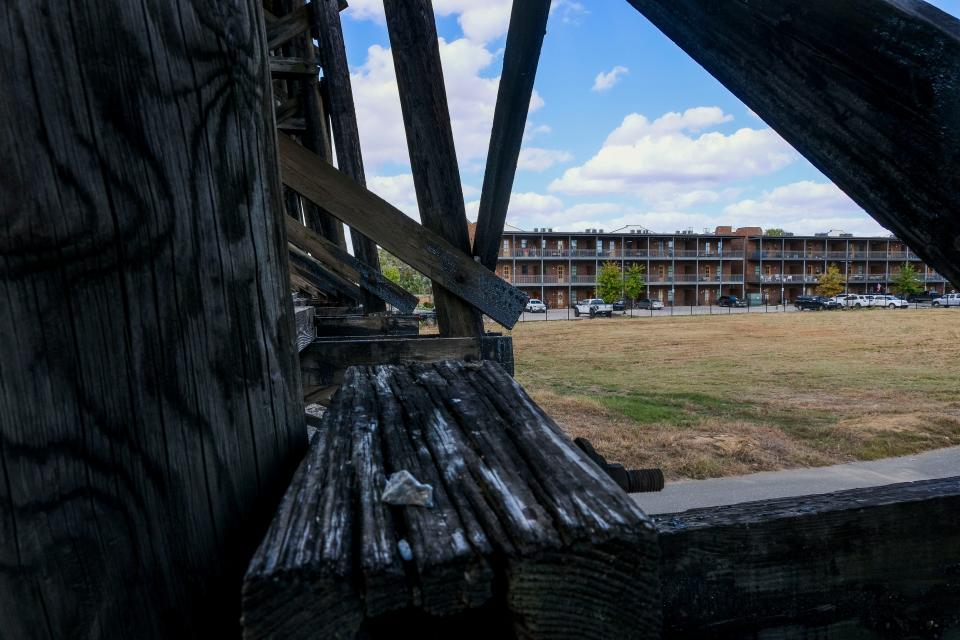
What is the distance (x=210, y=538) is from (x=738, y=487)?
10.0 meters

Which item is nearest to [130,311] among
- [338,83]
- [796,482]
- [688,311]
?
[338,83]

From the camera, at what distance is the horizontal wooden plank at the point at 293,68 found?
673 centimetres

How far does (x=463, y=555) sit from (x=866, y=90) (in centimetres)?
81

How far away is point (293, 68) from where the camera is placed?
22.4ft

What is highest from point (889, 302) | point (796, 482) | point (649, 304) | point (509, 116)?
point (509, 116)

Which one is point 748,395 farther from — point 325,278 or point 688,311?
point 688,311

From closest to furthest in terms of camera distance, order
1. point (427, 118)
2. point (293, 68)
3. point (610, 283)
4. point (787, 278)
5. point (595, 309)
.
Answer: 1. point (427, 118)
2. point (293, 68)
3. point (595, 309)
4. point (610, 283)
5. point (787, 278)

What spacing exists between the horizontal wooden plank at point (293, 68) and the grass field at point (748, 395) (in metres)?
7.76

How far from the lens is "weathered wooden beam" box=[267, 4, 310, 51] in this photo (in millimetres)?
5965

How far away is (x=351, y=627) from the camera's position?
631 mm

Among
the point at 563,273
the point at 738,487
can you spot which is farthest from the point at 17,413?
the point at 563,273

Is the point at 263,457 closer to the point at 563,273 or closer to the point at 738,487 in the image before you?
the point at 738,487

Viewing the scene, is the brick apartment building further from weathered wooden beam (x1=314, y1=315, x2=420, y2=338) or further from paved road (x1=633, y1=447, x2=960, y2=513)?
weathered wooden beam (x1=314, y1=315, x2=420, y2=338)

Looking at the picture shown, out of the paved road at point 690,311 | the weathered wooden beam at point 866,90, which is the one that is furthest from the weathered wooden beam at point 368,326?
the paved road at point 690,311
